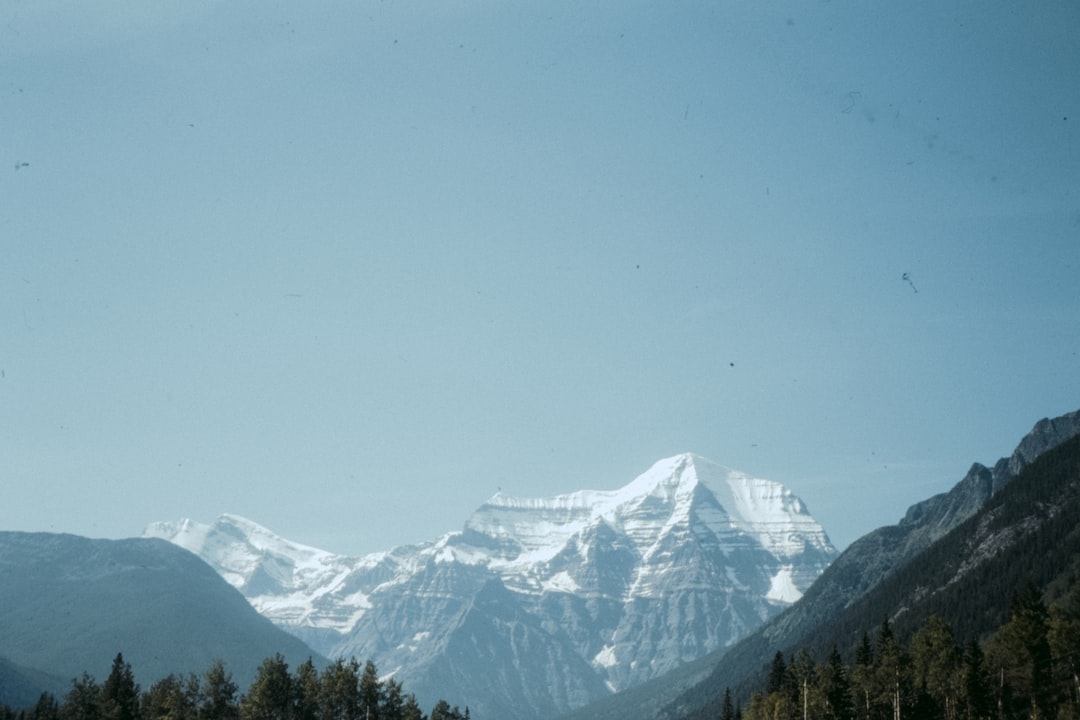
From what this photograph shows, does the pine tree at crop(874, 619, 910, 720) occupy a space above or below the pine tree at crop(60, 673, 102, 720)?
above

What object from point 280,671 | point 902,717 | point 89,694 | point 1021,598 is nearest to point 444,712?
point 280,671

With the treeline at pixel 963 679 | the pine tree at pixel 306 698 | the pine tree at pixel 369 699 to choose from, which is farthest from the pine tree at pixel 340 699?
the treeline at pixel 963 679

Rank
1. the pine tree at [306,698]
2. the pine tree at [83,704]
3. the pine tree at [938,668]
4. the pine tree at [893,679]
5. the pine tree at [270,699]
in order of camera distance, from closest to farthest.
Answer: the pine tree at [938,668] → the pine tree at [893,679] → the pine tree at [270,699] → the pine tree at [83,704] → the pine tree at [306,698]

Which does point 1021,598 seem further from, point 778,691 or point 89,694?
point 89,694

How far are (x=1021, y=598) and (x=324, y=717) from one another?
98.5 metres

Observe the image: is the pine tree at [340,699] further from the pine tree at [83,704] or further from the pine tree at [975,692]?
the pine tree at [975,692]

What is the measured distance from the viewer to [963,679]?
410ft

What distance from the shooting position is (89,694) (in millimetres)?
167250

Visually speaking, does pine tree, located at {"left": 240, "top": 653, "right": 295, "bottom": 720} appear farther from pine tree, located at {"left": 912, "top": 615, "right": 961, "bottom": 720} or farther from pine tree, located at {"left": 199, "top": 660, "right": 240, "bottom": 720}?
pine tree, located at {"left": 912, "top": 615, "right": 961, "bottom": 720}

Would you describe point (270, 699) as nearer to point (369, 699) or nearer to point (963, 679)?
point (369, 699)

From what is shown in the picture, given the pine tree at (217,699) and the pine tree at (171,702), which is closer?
the pine tree at (171,702)

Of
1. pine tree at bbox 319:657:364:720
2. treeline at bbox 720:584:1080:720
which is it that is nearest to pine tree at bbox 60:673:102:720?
pine tree at bbox 319:657:364:720

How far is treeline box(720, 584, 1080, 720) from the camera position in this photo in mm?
124188

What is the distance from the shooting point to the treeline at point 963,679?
124188mm
